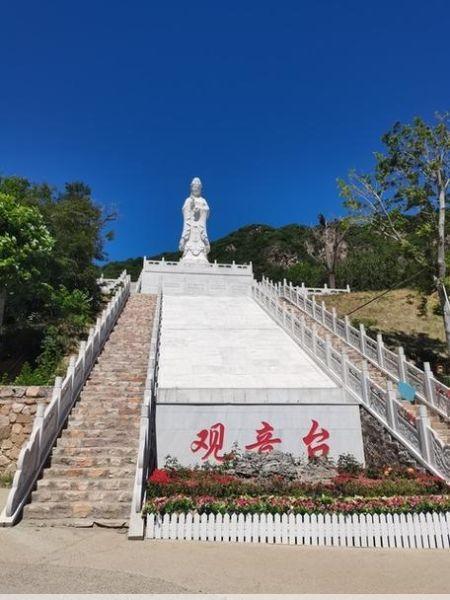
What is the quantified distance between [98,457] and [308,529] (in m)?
3.98

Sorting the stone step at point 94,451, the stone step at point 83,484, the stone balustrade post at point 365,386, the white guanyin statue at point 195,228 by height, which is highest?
the white guanyin statue at point 195,228

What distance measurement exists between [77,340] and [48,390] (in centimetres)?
538

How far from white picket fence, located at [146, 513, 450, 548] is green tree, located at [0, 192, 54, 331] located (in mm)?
9372

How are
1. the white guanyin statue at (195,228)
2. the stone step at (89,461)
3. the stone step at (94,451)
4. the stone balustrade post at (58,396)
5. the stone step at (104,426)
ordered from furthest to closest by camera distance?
1. the white guanyin statue at (195,228)
2. the stone step at (104,426)
3. the stone balustrade post at (58,396)
4. the stone step at (94,451)
5. the stone step at (89,461)

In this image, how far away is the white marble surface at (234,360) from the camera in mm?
9875

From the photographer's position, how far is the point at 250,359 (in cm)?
1359

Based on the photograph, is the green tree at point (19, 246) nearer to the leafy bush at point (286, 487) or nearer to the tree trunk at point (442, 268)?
the leafy bush at point (286, 487)

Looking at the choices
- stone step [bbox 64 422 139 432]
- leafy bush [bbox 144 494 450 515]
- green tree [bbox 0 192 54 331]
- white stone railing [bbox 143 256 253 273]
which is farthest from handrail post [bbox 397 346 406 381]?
white stone railing [bbox 143 256 253 273]

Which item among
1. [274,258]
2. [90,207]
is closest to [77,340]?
[90,207]

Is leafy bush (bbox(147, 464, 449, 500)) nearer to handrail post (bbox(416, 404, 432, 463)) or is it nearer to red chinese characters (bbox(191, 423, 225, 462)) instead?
handrail post (bbox(416, 404, 432, 463))

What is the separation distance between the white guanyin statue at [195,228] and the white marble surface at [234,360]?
9206 millimetres

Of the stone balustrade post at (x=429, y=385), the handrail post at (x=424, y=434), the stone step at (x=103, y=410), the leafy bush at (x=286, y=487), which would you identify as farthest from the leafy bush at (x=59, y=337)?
the stone balustrade post at (x=429, y=385)

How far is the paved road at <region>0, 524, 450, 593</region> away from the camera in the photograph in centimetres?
465

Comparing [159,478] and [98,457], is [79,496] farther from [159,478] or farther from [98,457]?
[159,478]
